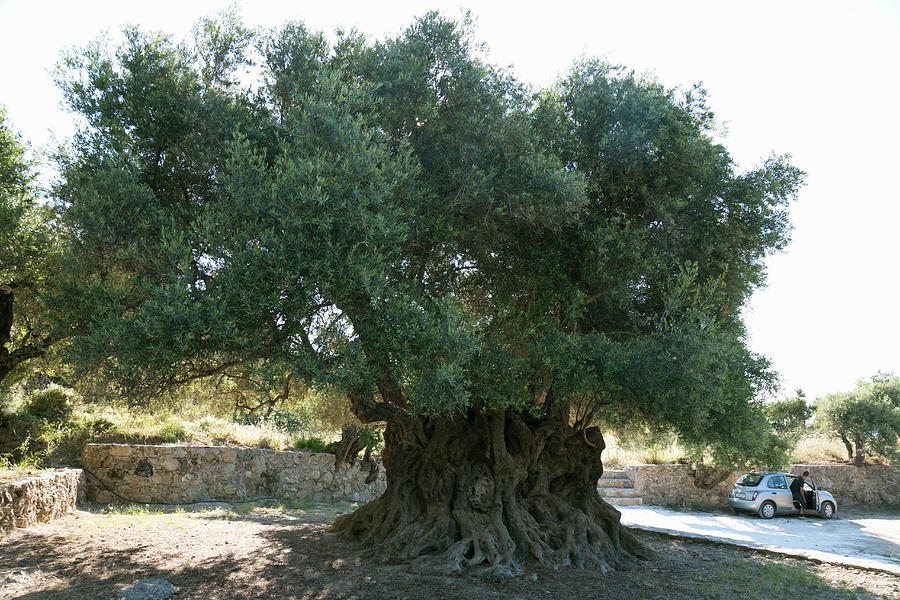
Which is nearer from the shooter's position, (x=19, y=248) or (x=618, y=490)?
(x=19, y=248)

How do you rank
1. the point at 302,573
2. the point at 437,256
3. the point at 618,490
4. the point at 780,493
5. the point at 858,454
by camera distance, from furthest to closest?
the point at 858,454
the point at 618,490
the point at 780,493
the point at 437,256
the point at 302,573

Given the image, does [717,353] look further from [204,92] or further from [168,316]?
[204,92]

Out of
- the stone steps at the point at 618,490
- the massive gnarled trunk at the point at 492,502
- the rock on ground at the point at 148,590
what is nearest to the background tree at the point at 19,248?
the rock on ground at the point at 148,590

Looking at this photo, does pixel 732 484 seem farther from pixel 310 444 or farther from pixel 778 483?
pixel 310 444

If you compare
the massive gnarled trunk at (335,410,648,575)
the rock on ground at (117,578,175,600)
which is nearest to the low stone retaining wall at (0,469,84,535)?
the rock on ground at (117,578,175,600)

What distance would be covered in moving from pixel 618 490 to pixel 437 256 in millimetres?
16983

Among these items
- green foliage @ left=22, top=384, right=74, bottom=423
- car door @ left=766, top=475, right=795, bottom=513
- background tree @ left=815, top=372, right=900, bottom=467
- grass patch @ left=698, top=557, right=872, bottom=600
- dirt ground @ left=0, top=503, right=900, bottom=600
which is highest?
background tree @ left=815, top=372, right=900, bottom=467

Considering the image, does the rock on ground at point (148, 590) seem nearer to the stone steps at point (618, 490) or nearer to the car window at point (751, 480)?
the stone steps at point (618, 490)

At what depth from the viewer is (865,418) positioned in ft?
81.6

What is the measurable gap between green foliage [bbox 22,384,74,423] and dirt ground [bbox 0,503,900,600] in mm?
4868

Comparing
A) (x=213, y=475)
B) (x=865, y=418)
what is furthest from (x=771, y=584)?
(x=865, y=418)

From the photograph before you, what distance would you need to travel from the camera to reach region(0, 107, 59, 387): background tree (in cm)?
1002

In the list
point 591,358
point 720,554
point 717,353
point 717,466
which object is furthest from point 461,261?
point 717,466

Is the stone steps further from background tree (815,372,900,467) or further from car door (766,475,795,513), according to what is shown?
background tree (815,372,900,467)
